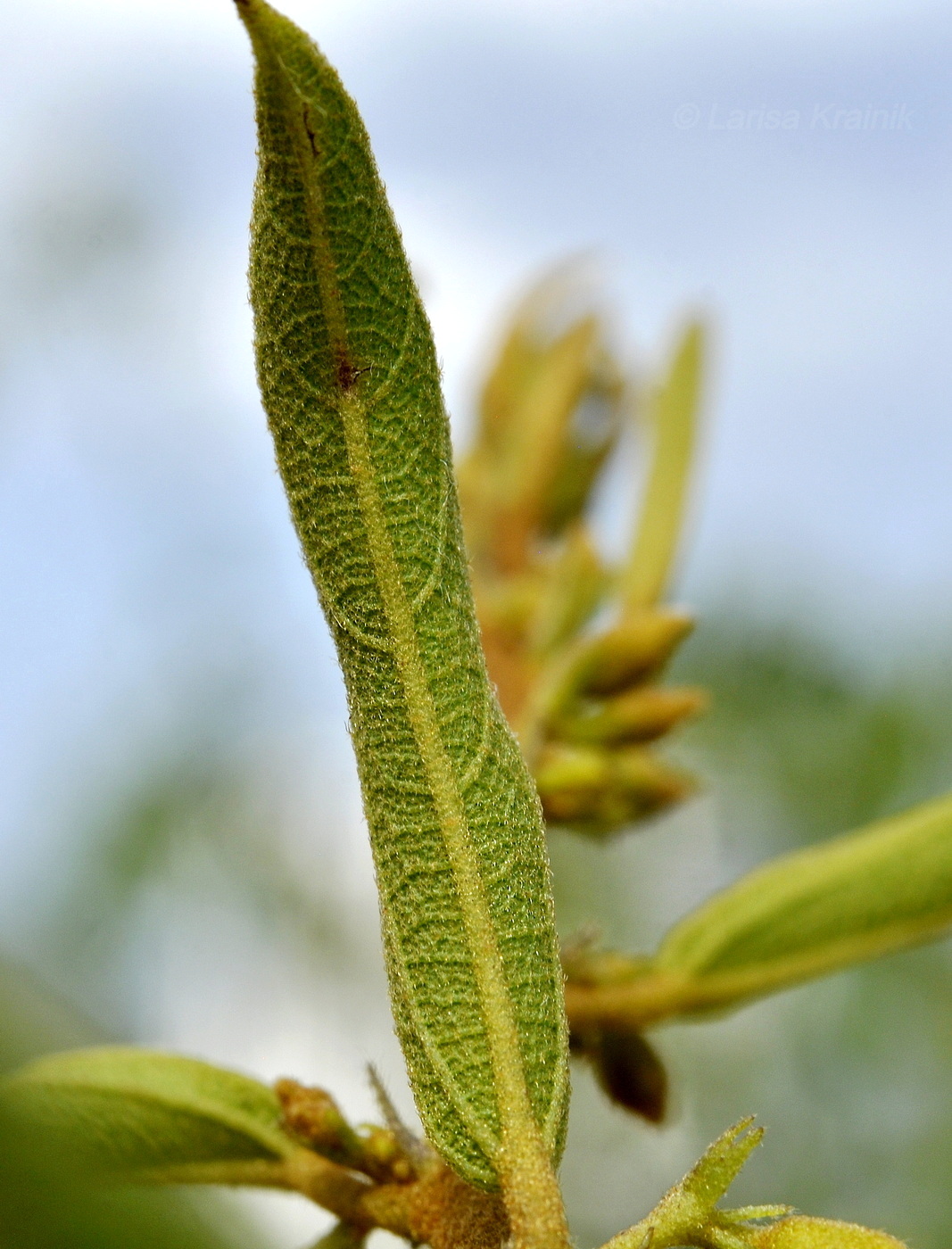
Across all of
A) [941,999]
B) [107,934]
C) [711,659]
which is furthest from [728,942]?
[711,659]

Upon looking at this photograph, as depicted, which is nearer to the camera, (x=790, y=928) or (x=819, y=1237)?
(x=819, y=1237)

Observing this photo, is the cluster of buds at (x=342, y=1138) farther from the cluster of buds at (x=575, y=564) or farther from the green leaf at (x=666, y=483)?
the green leaf at (x=666, y=483)

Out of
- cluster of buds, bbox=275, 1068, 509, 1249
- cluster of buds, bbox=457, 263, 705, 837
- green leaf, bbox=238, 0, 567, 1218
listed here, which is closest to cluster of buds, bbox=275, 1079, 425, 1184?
cluster of buds, bbox=275, 1068, 509, 1249

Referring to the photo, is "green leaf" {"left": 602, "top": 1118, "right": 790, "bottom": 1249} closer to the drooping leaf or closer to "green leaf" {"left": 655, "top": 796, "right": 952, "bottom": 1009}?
the drooping leaf

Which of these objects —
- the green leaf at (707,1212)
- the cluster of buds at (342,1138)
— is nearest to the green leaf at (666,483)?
the cluster of buds at (342,1138)

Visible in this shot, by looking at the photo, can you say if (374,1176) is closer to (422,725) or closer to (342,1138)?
(342,1138)

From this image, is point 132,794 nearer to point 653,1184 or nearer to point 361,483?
point 653,1184

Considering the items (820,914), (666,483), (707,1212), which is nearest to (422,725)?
(707,1212)
